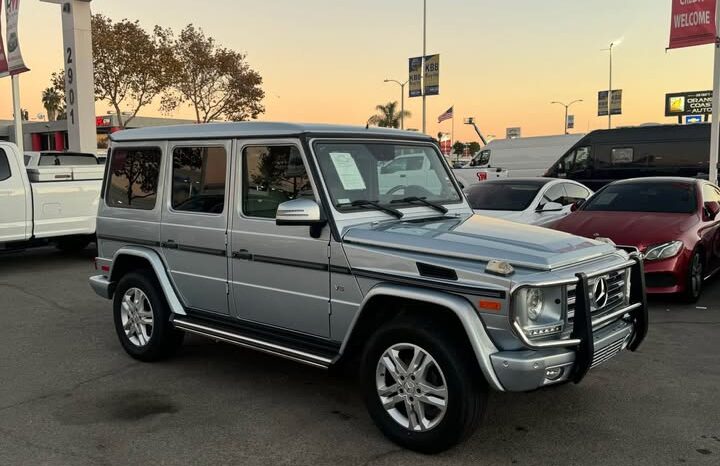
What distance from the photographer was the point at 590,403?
15.2 feet

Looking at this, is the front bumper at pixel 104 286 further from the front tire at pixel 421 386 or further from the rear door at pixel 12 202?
the rear door at pixel 12 202

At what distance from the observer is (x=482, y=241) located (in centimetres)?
391

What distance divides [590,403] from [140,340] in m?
3.73

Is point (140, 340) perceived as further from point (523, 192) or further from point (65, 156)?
point (65, 156)

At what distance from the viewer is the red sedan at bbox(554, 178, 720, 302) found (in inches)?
298

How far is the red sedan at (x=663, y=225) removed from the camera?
7559 mm

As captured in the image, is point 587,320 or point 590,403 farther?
point 590,403

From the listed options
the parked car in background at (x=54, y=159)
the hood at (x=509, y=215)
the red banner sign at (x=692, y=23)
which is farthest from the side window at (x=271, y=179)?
the red banner sign at (x=692, y=23)

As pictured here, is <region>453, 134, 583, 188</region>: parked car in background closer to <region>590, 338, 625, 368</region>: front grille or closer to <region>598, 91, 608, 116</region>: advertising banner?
<region>590, 338, 625, 368</region>: front grille

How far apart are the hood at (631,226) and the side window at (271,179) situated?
4.40 metres

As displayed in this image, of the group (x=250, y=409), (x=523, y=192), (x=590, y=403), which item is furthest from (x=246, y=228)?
(x=523, y=192)

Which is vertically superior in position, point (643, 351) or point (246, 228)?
point (246, 228)

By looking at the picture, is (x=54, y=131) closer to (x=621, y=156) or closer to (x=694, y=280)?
(x=621, y=156)

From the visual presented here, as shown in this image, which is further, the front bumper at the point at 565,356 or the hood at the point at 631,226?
the hood at the point at 631,226
